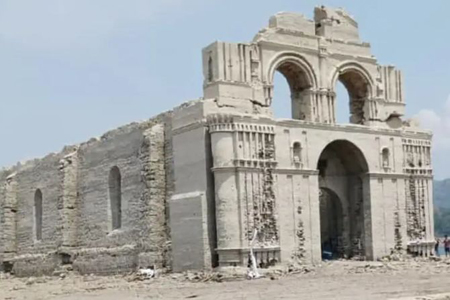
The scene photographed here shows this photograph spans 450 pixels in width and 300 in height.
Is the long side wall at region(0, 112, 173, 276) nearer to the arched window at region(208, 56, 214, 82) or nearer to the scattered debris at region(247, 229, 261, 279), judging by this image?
the arched window at region(208, 56, 214, 82)

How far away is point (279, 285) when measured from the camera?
2206cm

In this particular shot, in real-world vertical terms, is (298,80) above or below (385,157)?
above

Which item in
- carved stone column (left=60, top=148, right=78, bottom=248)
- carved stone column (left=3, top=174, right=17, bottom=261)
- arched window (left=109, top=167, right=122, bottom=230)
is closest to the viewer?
arched window (left=109, top=167, right=122, bottom=230)

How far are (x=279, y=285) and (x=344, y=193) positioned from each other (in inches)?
384

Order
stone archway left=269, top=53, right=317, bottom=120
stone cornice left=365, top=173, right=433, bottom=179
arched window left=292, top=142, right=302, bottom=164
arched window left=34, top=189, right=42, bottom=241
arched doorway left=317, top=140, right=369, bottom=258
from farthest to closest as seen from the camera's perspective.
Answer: arched window left=34, top=189, right=42, bottom=241, arched doorway left=317, top=140, right=369, bottom=258, stone cornice left=365, top=173, right=433, bottom=179, stone archway left=269, top=53, right=317, bottom=120, arched window left=292, top=142, right=302, bottom=164

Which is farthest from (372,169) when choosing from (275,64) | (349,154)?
(275,64)

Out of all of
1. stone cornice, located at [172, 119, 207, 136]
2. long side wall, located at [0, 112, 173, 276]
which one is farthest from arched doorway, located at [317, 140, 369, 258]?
long side wall, located at [0, 112, 173, 276]

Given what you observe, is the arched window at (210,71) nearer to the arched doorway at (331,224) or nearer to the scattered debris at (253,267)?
the scattered debris at (253,267)

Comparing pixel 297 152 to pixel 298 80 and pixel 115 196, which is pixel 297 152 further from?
pixel 115 196

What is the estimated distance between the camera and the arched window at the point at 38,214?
37.3 meters

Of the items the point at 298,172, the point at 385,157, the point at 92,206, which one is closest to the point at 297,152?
the point at 298,172

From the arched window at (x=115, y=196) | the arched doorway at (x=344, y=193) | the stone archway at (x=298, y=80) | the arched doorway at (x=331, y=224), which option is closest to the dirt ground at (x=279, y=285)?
the arched doorway at (x=344, y=193)

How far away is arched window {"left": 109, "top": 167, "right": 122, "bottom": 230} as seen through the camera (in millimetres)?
31891

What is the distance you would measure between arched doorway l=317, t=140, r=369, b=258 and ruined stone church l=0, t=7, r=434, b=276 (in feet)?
0.17
